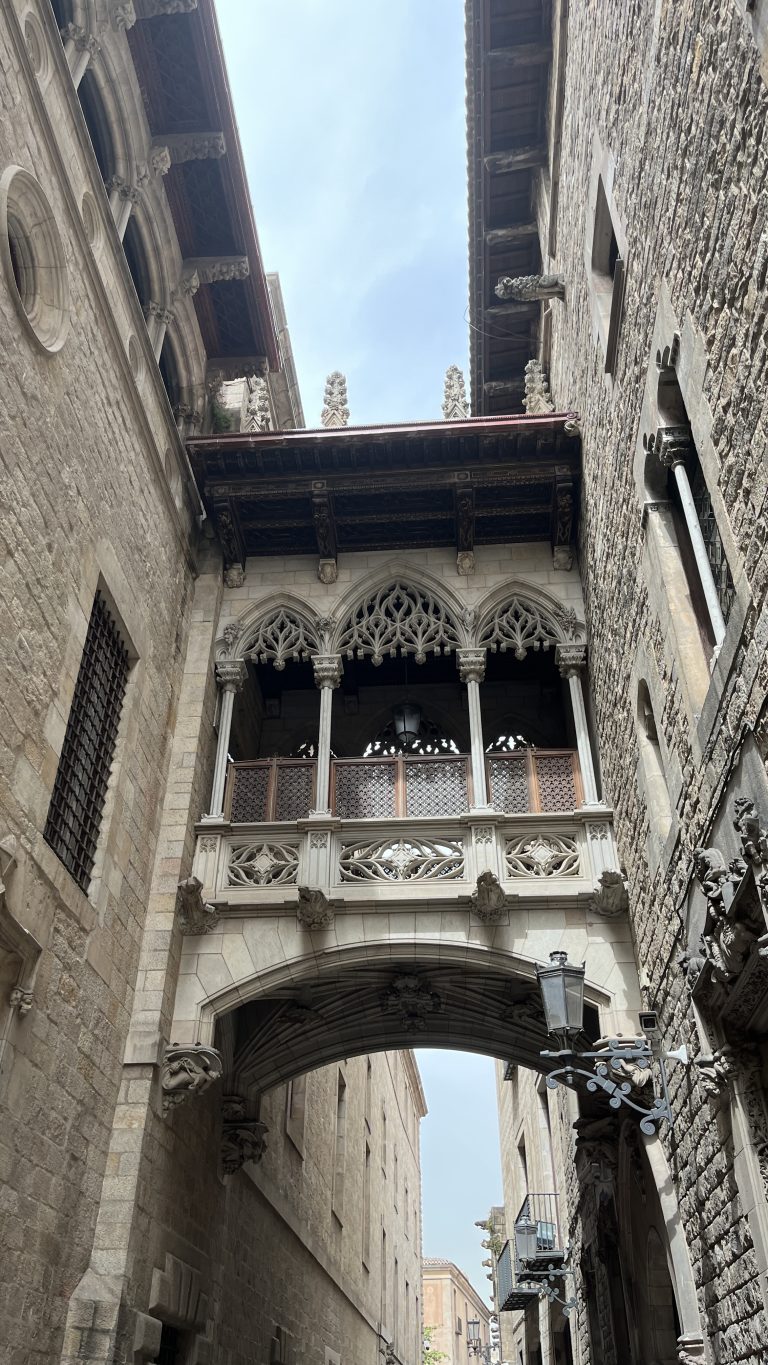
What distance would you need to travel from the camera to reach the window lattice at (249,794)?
9703 mm

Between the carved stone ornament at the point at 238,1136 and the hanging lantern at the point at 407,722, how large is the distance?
14.1 ft

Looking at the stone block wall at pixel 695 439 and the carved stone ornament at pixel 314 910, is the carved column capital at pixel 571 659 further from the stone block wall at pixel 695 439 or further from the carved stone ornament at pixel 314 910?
the carved stone ornament at pixel 314 910

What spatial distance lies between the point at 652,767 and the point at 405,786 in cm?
301

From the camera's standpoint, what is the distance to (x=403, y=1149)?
28328mm

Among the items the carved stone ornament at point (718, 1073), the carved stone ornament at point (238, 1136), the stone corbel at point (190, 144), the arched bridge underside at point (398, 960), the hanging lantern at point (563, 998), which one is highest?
the stone corbel at point (190, 144)

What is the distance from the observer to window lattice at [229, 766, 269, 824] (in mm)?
9703

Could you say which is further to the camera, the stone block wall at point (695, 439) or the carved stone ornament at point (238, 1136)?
the carved stone ornament at point (238, 1136)

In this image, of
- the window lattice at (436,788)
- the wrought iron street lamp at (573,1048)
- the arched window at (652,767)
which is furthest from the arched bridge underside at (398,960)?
the arched window at (652,767)

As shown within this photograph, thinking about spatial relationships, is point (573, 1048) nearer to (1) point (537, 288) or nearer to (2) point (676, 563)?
(2) point (676, 563)

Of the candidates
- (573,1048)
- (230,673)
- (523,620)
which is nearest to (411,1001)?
(230,673)

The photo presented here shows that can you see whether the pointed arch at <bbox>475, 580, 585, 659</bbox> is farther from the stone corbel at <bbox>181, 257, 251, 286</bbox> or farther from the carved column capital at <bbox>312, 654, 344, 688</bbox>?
the stone corbel at <bbox>181, 257, 251, 286</bbox>

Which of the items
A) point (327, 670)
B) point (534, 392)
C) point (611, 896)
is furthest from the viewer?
point (534, 392)

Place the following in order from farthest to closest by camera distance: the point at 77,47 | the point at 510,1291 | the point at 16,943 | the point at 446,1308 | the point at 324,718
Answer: the point at 446,1308
the point at 510,1291
the point at 324,718
the point at 77,47
the point at 16,943

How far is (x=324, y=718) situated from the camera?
398 inches
